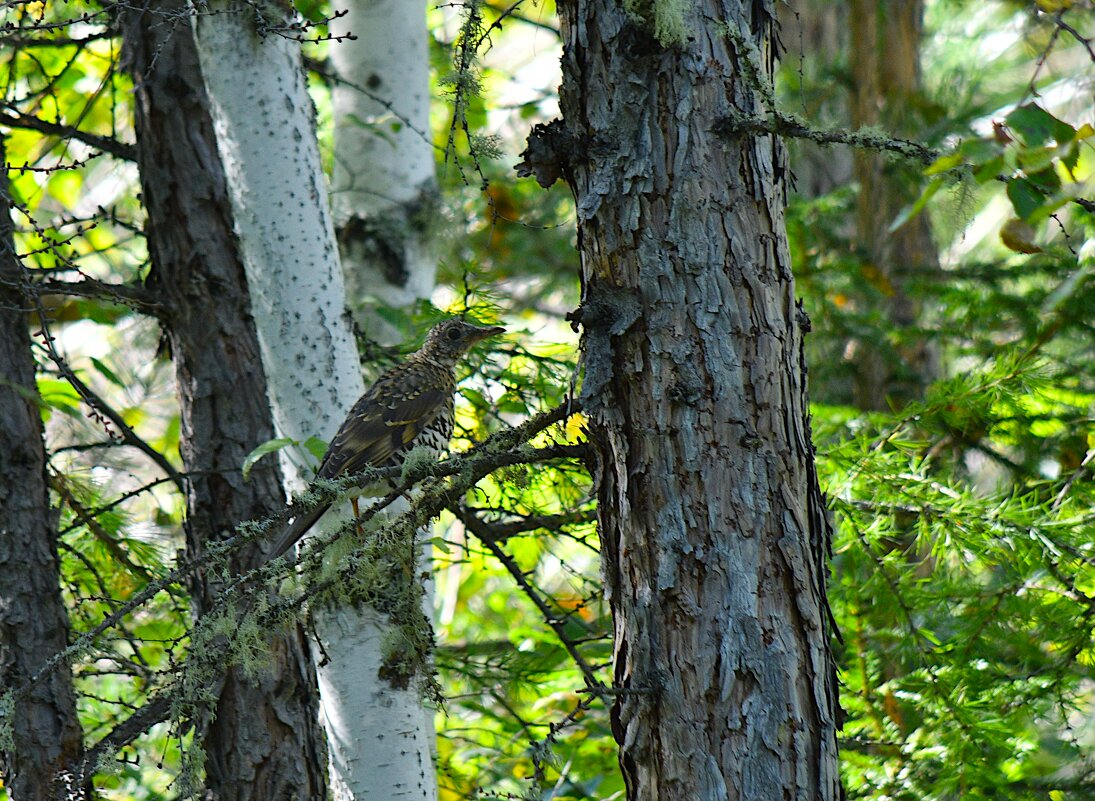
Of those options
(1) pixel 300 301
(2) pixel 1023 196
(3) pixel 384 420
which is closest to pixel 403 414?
(3) pixel 384 420

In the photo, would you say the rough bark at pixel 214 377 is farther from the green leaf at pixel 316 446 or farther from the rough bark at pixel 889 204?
the rough bark at pixel 889 204

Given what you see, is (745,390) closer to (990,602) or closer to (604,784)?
(990,602)

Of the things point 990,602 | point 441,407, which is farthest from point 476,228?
point 990,602

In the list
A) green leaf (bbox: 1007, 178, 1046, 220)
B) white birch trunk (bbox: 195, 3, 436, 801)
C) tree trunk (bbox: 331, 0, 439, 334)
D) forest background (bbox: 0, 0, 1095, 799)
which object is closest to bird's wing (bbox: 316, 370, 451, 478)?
white birch trunk (bbox: 195, 3, 436, 801)

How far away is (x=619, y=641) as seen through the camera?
7.40 feet

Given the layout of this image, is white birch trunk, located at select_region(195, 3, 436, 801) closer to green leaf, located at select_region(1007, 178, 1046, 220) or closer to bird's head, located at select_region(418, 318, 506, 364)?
bird's head, located at select_region(418, 318, 506, 364)

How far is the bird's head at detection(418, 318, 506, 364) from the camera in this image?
4.24 m

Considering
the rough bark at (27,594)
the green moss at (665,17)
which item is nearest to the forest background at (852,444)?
the rough bark at (27,594)

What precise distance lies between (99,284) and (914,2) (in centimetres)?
604

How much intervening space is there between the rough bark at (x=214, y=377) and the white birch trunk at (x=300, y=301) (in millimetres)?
588

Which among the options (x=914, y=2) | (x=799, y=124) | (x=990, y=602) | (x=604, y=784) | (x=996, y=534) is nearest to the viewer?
(x=799, y=124)

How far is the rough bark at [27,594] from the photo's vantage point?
3.11m

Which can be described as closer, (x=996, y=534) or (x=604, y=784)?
(x=996, y=534)

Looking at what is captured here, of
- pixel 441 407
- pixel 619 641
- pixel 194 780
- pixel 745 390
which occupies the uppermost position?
pixel 441 407
